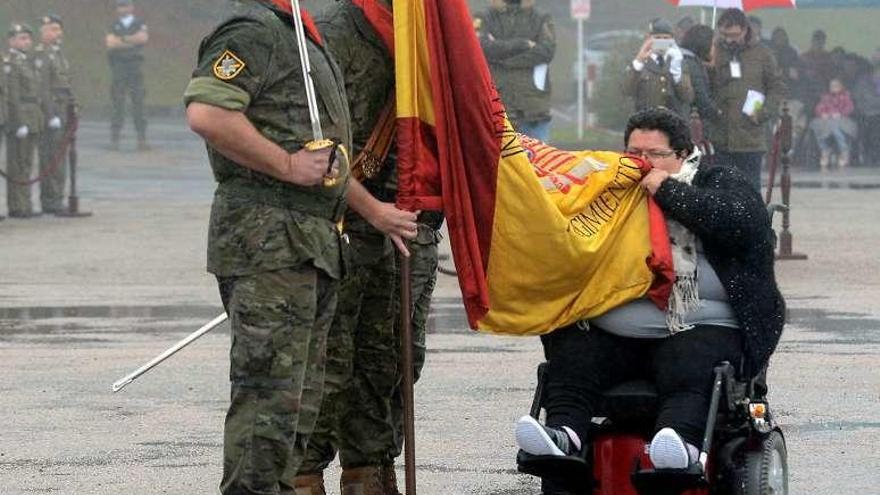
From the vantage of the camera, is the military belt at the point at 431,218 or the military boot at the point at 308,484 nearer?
the military boot at the point at 308,484

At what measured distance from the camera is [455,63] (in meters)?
6.70

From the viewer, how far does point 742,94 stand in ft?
54.7

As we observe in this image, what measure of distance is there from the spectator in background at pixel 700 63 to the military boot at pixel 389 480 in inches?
391

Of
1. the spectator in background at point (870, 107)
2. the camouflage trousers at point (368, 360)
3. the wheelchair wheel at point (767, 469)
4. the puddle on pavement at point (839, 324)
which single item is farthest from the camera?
the spectator in background at point (870, 107)

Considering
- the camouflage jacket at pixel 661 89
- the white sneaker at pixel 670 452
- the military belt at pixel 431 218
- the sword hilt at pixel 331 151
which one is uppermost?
the sword hilt at pixel 331 151

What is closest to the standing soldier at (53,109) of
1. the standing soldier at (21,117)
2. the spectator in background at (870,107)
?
the standing soldier at (21,117)

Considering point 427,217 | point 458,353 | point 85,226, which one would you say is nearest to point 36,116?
point 85,226

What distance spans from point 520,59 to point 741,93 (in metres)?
2.00

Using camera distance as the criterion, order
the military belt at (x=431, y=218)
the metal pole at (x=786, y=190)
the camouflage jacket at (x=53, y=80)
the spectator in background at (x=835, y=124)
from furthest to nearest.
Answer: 1. the spectator in background at (x=835, y=124)
2. the camouflage jacket at (x=53, y=80)
3. the metal pole at (x=786, y=190)
4. the military belt at (x=431, y=218)

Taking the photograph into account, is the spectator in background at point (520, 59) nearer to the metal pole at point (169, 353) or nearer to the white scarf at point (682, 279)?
the white scarf at point (682, 279)

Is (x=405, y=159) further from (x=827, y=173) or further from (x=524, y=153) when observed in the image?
(x=827, y=173)

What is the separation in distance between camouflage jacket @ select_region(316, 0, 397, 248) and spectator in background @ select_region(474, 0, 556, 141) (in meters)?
10.8

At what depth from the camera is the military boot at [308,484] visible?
22.5 ft

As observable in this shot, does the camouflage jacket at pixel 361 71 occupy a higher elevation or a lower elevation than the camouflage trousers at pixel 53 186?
higher
